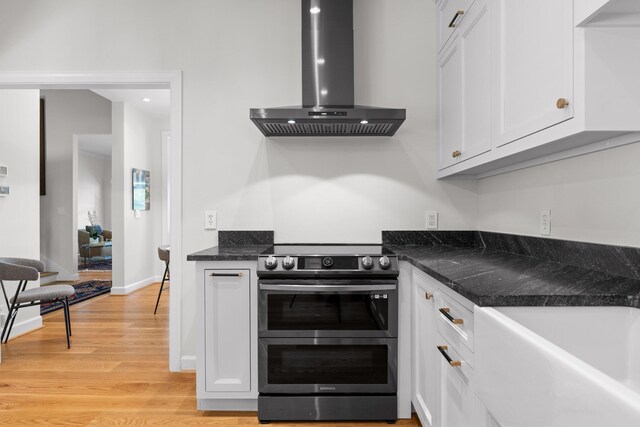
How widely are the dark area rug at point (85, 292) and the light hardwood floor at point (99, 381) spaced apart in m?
0.55

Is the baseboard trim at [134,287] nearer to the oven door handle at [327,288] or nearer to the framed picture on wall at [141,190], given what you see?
the framed picture on wall at [141,190]

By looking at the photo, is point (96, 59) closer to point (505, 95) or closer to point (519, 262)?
point (505, 95)

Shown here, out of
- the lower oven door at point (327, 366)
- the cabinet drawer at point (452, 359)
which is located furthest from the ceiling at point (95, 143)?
the cabinet drawer at point (452, 359)

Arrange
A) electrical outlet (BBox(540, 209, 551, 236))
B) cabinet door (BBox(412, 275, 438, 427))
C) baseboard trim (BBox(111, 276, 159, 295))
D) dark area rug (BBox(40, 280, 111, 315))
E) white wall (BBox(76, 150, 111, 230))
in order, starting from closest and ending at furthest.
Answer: cabinet door (BBox(412, 275, 438, 427)), electrical outlet (BBox(540, 209, 551, 236)), dark area rug (BBox(40, 280, 111, 315)), baseboard trim (BBox(111, 276, 159, 295)), white wall (BBox(76, 150, 111, 230))

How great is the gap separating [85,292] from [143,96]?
A: 2.72m

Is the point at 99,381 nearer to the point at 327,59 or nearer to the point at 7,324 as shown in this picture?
the point at 7,324

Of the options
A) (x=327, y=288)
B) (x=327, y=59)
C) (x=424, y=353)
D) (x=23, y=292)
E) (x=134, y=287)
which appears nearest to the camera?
(x=424, y=353)

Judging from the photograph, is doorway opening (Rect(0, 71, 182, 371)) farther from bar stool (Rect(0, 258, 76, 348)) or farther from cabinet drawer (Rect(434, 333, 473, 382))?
cabinet drawer (Rect(434, 333, 473, 382))

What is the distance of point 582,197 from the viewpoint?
1.62 m

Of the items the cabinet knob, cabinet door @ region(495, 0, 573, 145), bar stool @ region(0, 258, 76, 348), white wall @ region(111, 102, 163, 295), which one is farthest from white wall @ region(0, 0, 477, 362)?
white wall @ region(111, 102, 163, 295)

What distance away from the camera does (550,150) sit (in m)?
1.59

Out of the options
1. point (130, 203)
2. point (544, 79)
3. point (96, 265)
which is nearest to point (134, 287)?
point (130, 203)

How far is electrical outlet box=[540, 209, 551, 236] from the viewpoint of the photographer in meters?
1.85

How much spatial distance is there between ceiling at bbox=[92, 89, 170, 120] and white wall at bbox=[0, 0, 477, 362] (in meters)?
2.13
